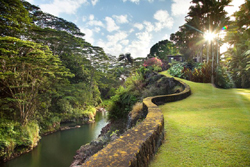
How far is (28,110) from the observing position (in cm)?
1273

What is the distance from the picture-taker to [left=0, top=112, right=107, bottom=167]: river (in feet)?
33.5

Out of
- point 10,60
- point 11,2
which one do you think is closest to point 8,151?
point 10,60

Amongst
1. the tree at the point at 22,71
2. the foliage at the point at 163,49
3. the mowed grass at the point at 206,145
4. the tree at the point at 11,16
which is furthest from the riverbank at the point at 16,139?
the foliage at the point at 163,49

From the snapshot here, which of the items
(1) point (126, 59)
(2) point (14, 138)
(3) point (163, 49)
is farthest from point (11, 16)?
(3) point (163, 49)

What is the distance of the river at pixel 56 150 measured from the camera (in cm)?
1022

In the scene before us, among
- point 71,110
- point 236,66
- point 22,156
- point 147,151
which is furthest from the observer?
point 71,110

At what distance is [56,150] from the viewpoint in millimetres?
12445

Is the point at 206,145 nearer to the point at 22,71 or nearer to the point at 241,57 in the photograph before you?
the point at 22,71

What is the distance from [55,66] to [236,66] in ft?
72.6

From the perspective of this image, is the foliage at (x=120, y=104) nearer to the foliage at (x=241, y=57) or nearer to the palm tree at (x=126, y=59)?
the foliage at (x=241, y=57)

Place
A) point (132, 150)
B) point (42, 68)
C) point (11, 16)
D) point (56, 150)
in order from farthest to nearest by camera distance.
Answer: point (56, 150) < point (42, 68) < point (11, 16) < point (132, 150)

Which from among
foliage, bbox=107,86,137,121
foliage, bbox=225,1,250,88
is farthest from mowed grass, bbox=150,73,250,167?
foliage, bbox=225,1,250,88

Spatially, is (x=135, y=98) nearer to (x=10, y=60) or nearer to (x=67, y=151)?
(x=67, y=151)

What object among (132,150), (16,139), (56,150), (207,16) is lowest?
(56,150)
